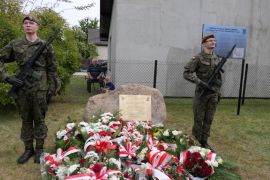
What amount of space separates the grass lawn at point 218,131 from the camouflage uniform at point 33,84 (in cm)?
52

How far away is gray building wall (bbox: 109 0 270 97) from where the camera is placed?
39.1ft

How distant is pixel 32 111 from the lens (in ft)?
17.6

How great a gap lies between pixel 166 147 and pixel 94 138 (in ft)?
3.17

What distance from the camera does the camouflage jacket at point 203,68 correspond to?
5875mm

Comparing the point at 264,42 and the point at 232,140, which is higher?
the point at 264,42

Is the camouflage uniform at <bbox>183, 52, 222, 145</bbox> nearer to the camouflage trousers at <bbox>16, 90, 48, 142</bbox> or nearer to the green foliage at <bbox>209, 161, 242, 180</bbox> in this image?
the green foliage at <bbox>209, 161, 242, 180</bbox>

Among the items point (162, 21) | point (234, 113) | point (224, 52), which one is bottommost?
point (234, 113)

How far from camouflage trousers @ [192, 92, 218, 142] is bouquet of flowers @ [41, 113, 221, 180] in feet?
1.92

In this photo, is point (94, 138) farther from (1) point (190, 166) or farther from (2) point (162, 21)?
(2) point (162, 21)

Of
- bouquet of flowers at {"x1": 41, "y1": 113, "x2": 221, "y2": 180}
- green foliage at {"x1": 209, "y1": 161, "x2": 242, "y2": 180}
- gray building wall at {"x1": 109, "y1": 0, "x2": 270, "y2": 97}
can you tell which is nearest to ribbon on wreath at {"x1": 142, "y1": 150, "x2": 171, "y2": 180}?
bouquet of flowers at {"x1": 41, "y1": 113, "x2": 221, "y2": 180}

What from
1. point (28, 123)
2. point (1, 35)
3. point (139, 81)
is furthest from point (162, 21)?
point (28, 123)

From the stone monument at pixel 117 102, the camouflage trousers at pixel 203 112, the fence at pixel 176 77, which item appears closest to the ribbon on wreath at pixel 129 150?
the camouflage trousers at pixel 203 112

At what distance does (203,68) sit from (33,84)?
2567 mm

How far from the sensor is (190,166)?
4.66m
